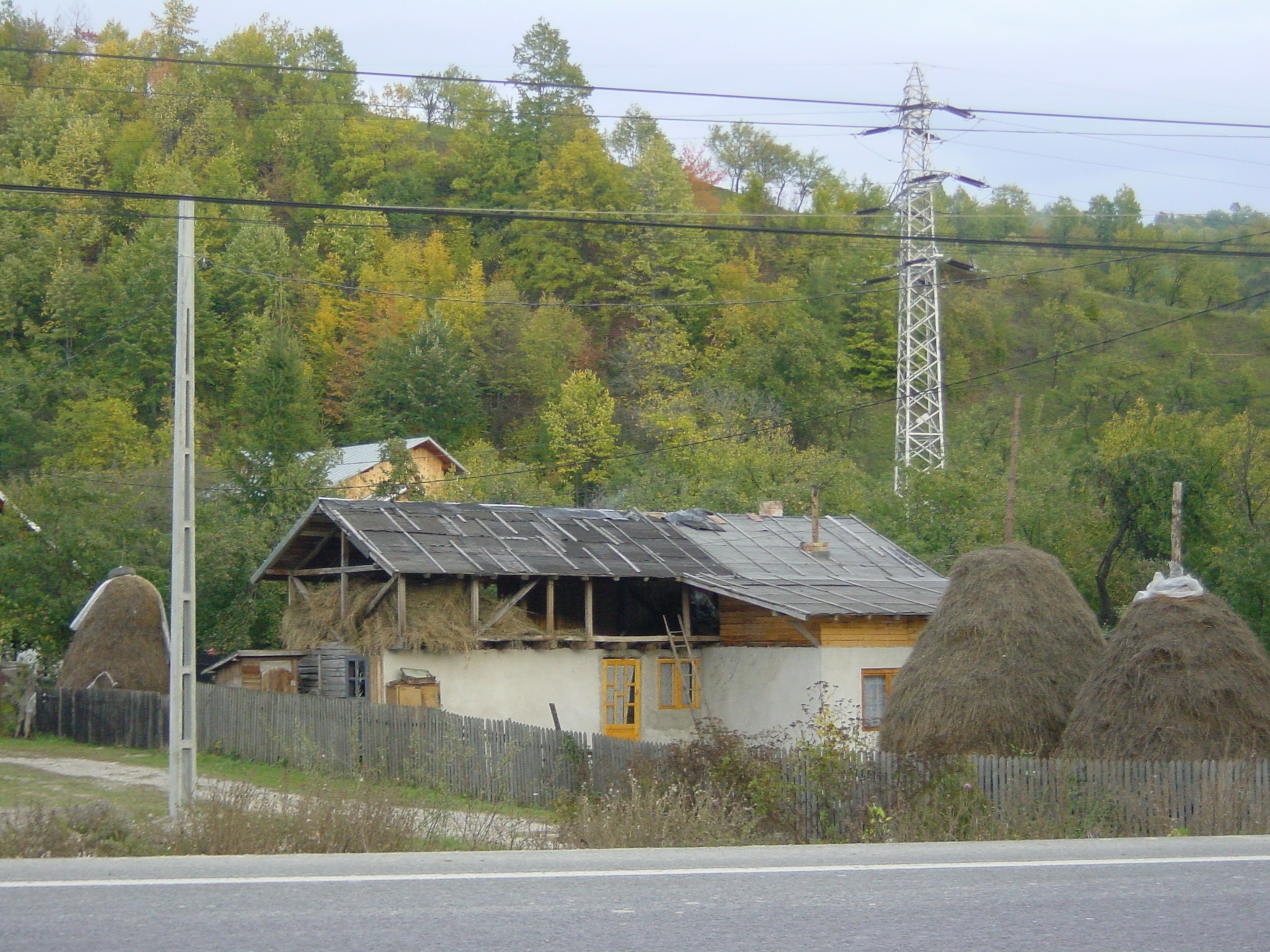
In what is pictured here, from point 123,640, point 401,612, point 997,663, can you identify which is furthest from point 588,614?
point 123,640

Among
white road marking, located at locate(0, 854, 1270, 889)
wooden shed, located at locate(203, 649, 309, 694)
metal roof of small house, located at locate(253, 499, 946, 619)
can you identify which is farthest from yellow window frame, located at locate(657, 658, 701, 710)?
white road marking, located at locate(0, 854, 1270, 889)

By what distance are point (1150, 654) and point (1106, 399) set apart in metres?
59.6

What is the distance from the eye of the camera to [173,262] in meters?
57.4

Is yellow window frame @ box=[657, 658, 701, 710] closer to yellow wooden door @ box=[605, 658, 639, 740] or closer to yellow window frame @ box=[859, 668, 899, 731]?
yellow wooden door @ box=[605, 658, 639, 740]

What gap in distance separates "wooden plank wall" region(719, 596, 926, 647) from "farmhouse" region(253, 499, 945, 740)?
0.03 m

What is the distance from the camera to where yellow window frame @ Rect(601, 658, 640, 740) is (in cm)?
2530

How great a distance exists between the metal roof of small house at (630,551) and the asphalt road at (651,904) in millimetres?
14796

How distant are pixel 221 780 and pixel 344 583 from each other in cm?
548

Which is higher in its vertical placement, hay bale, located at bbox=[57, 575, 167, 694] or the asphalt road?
hay bale, located at bbox=[57, 575, 167, 694]

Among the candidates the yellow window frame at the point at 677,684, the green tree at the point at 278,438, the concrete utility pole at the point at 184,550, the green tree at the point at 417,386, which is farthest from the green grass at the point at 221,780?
the green tree at the point at 417,386

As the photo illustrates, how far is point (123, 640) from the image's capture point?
2880 centimetres

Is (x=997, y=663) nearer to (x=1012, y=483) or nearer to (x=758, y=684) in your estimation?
(x=758, y=684)

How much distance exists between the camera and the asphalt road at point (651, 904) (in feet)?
18.6

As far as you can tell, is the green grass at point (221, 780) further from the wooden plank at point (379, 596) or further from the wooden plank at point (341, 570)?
the wooden plank at point (341, 570)
